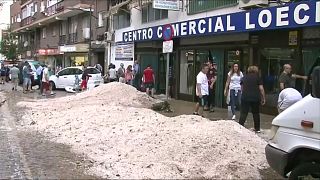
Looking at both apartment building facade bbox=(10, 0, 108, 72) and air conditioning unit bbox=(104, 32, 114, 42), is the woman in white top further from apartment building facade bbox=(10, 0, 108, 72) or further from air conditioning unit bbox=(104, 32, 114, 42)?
apartment building facade bbox=(10, 0, 108, 72)

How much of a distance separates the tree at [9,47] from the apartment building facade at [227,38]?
40066mm

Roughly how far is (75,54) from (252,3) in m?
25.6

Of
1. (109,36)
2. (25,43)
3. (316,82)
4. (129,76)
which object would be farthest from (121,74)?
(25,43)

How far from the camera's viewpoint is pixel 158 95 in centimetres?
2469

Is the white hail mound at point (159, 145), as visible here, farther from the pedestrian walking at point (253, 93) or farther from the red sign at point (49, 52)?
the red sign at point (49, 52)

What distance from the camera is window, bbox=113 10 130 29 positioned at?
29.2 m

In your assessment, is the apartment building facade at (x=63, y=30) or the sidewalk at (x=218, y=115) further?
the apartment building facade at (x=63, y=30)

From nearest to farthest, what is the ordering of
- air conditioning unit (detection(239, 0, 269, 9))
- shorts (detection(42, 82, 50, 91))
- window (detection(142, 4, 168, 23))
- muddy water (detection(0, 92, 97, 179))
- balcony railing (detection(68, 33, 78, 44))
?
muddy water (detection(0, 92, 97, 179)) < air conditioning unit (detection(239, 0, 269, 9)) < window (detection(142, 4, 168, 23)) < shorts (detection(42, 82, 50, 91)) < balcony railing (detection(68, 33, 78, 44))

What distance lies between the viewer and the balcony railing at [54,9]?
141ft

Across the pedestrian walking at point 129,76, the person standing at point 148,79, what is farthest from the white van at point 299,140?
the pedestrian walking at point 129,76

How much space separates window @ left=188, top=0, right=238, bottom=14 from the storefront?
1654 cm

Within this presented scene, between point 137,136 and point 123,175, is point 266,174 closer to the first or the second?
point 123,175

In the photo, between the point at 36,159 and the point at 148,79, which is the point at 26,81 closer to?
the point at 148,79

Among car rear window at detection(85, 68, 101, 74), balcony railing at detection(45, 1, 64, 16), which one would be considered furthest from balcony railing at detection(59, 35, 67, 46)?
car rear window at detection(85, 68, 101, 74)
